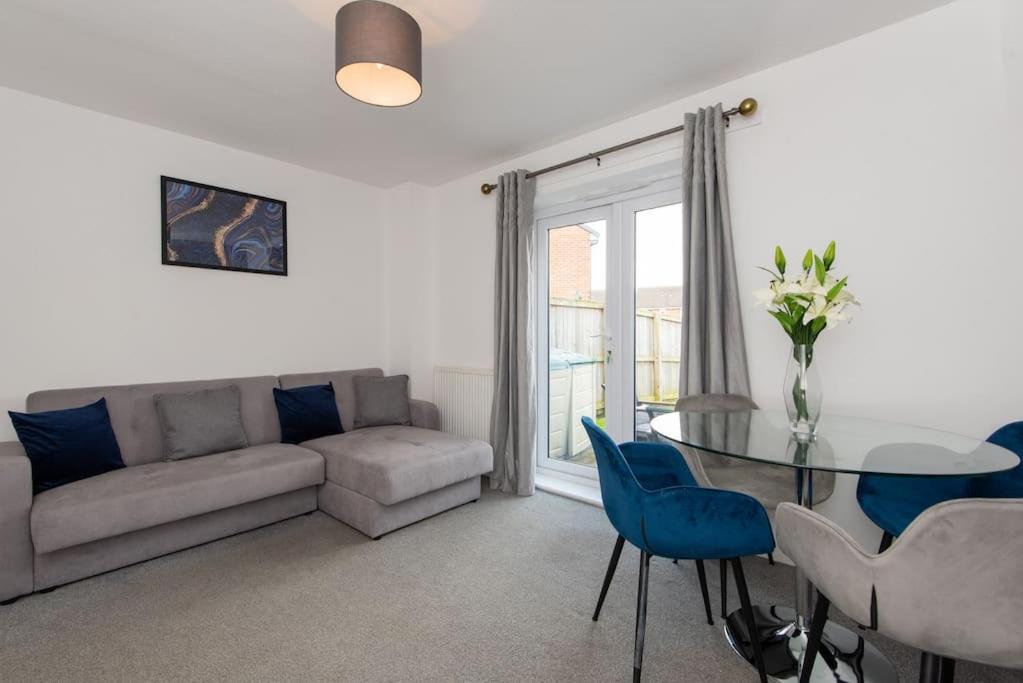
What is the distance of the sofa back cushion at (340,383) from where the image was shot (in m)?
3.66

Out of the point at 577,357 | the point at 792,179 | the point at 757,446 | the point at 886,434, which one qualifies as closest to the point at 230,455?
the point at 577,357

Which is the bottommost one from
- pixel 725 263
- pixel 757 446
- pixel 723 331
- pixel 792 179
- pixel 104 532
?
pixel 104 532

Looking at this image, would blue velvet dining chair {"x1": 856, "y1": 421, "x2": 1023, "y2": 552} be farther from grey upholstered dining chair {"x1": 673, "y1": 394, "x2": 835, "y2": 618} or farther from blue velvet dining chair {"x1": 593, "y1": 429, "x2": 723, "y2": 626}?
blue velvet dining chair {"x1": 593, "y1": 429, "x2": 723, "y2": 626}

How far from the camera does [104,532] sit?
2.21m

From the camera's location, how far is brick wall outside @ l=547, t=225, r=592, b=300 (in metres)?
3.56

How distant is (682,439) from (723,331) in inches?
45.4

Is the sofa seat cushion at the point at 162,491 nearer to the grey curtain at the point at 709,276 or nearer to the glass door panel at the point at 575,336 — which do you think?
the glass door panel at the point at 575,336

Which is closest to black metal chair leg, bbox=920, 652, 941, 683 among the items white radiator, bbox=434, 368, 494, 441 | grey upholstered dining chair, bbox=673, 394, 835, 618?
grey upholstered dining chair, bbox=673, 394, 835, 618

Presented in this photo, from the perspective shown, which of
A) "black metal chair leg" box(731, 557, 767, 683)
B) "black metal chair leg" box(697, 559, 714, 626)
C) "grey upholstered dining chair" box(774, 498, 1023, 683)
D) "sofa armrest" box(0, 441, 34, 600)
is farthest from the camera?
"sofa armrest" box(0, 441, 34, 600)

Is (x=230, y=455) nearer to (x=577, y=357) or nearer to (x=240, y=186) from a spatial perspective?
(x=240, y=186)

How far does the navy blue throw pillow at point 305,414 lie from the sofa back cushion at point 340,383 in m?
0.11

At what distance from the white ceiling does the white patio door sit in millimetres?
684

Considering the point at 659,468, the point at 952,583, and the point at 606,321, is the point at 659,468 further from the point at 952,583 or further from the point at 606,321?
the point at 606,321

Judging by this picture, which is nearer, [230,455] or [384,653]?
[384,653]
